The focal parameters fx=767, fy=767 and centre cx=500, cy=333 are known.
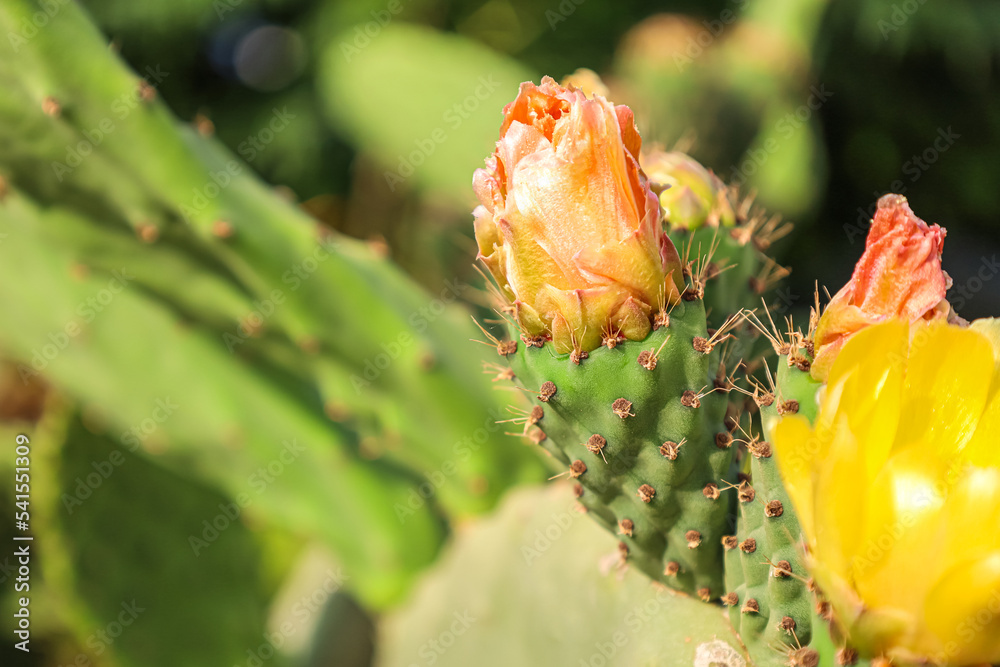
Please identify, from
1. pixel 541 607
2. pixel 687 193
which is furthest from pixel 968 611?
pixel 541 607

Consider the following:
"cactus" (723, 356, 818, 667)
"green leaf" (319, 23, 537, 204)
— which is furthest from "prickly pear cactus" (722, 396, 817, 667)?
"green leaf" (319, 23, 537, 204)

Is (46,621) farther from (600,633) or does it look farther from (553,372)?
(553,372)

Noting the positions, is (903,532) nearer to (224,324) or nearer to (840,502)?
(840,502)

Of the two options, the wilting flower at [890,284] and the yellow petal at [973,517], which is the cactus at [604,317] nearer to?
the wilting flower at [890,284]

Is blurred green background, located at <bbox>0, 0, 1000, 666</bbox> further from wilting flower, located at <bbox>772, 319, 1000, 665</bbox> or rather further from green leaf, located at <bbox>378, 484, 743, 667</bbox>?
wilting flower, located at <bbox>772, 319, 1000, 665</bbox>

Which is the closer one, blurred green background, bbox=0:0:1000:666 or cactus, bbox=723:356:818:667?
cactus, bbox=723:356:818:667

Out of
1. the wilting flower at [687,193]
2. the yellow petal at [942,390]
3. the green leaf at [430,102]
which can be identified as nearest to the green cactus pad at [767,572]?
the yellow petal at [942,390]
